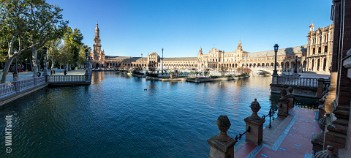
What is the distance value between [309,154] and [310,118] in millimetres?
4889

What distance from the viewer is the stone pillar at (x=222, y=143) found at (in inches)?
162

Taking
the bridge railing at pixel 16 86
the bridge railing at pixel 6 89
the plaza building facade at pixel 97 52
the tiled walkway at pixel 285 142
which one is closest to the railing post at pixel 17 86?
the bridge railing at pixel 16 86

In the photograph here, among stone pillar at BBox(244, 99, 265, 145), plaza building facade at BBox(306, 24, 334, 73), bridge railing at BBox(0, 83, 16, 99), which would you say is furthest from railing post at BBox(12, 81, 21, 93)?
plaza building facade at BBox(306, 24, 334, 73)

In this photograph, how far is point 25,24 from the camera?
1503 centimetres

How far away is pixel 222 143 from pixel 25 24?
63.4 feet

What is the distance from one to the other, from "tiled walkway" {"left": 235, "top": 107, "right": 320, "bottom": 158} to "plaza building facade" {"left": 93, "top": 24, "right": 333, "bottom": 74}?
28.7 metres

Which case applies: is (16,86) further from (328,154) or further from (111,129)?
(328,154)

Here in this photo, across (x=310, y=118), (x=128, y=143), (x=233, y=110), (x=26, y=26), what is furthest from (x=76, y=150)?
(x=26, y=26)

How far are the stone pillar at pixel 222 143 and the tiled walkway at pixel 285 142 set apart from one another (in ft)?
4.00

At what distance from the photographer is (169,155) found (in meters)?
6.32

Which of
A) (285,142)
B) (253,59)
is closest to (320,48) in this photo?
(253,59)

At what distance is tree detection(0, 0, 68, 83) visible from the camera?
548 inches

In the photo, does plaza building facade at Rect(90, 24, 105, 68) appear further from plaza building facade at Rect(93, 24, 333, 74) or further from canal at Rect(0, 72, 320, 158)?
canal at Rect(0, 72, 320, 158)

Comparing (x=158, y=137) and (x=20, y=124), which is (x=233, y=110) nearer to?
(x=158, y=137)
